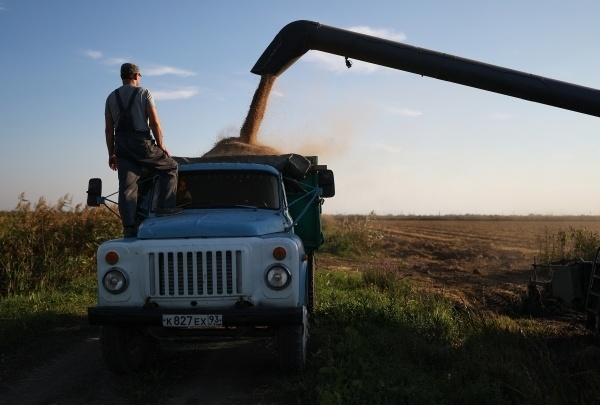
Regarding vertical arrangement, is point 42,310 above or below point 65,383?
above

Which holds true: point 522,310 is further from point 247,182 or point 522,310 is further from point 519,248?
point 519,248

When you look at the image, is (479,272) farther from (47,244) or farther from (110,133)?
(110,133)

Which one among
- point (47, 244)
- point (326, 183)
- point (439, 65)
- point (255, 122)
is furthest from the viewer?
point (47, 244)

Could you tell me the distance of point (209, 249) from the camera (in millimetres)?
5918

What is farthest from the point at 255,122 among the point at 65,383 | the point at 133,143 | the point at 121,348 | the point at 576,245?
the point at 576,245

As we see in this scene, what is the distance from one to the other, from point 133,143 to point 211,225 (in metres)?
1.62

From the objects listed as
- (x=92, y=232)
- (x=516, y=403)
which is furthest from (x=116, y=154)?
(x=92, y=232)

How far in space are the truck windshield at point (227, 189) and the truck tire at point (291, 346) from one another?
1796 mm

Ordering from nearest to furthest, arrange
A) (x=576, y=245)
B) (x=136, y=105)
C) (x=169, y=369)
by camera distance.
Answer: (x=169, y=369) → (x=136, y=105) → (x=576, y=245)

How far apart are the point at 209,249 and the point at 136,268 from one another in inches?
30.0

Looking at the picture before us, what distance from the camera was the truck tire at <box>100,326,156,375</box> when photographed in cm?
625

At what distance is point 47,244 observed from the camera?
12414 millimetres

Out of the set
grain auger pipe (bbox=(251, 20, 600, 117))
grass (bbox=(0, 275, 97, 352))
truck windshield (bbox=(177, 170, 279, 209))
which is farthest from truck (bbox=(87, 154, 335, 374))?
grain auger pipe (bbox=(251, 20, 600, 117))

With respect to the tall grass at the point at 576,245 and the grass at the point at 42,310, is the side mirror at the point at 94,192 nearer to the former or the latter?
the grass at the point at 42,310
